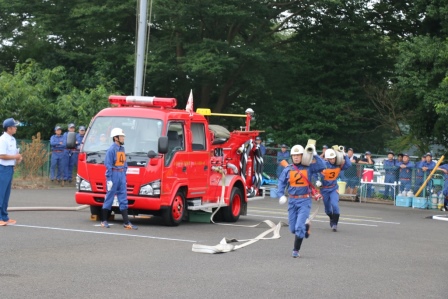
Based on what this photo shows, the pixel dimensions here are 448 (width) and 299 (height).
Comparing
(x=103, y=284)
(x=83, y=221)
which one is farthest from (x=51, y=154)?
(x=103, y=284)

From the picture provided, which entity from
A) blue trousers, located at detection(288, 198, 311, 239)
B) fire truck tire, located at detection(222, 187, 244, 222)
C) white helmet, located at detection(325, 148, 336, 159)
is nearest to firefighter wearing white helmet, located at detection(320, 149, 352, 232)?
white helmet, located at detection(325, 148, 336, 159)

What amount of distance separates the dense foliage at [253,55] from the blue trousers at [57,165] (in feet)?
27.2

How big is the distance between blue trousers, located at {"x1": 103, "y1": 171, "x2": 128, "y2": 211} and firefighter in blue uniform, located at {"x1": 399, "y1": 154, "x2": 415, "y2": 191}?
1720 cm

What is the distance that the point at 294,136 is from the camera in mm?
41844

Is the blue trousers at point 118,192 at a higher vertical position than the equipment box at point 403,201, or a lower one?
higher

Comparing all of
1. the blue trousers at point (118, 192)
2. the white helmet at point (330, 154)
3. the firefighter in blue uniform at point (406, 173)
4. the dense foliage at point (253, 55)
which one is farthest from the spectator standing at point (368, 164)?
the blue trousers at point (118, 192)

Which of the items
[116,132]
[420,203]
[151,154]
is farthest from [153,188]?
[420,203]

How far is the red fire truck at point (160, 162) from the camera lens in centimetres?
1725

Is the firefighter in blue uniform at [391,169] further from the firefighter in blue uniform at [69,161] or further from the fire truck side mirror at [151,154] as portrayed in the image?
the fire truck side mirror at [151,154]

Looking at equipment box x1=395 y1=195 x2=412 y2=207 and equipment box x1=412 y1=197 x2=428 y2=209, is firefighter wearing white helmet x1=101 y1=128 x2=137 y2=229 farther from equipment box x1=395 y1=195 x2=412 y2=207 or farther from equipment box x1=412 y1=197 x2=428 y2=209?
equipment box x1=395 y1=195 x2=412 y2=207

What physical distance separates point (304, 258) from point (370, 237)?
16.3 ft

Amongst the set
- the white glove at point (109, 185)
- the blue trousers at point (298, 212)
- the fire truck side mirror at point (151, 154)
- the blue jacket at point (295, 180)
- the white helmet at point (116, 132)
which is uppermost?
the white helmet at point (116, 132)

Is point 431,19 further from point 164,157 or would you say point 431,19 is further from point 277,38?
point 164,157

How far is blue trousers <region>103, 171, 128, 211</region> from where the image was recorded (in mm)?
16328
